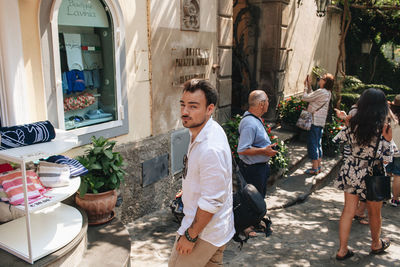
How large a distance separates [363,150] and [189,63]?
290cm

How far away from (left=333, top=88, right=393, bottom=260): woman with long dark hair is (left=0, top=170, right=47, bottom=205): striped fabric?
10.4ft

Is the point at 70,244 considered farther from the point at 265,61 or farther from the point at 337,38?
the point at 337,38

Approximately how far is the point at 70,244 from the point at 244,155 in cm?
234

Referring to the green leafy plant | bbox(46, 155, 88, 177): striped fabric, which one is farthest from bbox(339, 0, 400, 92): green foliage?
bbox(46, 155, 88, 177): striped fabric

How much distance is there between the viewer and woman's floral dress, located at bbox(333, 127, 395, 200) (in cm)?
389

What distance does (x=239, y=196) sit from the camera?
2793 mm

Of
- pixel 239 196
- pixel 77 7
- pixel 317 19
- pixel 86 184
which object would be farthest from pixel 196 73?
pixel 317 19

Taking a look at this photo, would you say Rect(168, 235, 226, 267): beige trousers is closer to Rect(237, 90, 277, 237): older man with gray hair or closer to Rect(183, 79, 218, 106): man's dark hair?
Rect(183, 79, 218, 106): man's dark hair

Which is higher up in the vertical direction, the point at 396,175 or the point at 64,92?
the point at 64,92

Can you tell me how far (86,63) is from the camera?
4.15 m

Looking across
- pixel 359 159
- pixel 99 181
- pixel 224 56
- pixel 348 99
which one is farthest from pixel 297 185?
pixel 348 99

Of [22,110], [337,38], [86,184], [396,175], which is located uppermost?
[337,38]

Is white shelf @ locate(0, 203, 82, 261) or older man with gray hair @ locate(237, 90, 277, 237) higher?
older man with gray hair @ locate(237, 90, 277, 237)

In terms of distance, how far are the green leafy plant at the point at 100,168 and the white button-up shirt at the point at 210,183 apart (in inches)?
62.2
